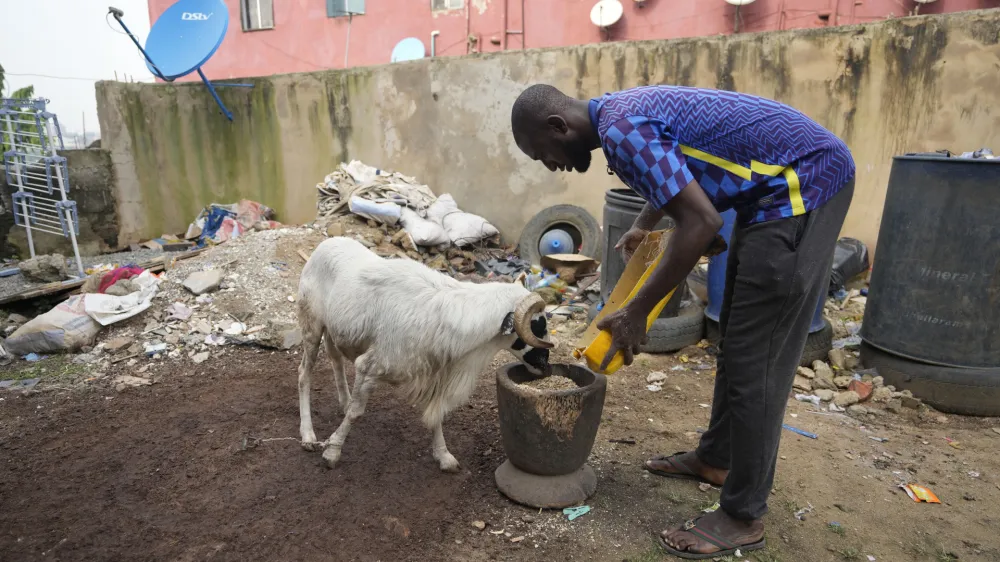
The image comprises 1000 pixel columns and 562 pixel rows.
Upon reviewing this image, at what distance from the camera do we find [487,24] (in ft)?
44.2

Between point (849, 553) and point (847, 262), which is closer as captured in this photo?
point (849, 553)

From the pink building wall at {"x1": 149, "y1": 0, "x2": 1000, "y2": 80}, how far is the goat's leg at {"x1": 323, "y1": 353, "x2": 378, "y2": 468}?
34.8 ft

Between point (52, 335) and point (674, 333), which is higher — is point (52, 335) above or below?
below

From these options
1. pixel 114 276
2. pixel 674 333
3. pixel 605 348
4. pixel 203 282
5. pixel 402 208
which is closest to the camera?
pixel 605 348

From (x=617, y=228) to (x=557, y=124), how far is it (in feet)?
10.1

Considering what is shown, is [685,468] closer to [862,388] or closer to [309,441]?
[862,388]

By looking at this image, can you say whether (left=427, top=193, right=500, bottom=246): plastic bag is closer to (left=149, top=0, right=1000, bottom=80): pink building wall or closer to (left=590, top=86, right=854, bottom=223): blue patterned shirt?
(left=149, top=0, right=1000, bottom=80): pink building wall

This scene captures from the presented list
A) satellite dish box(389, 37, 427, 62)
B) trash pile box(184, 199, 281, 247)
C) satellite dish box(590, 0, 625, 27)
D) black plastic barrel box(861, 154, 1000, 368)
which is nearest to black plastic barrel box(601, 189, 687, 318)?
black plastic barrel box(861, 154, 1000, 368)

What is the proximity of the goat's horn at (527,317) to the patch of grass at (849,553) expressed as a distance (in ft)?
5.54

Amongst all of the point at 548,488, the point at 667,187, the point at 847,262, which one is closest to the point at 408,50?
the point at 847,262

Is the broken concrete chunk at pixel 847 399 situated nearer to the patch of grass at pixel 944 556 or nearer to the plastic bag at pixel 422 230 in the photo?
the patch of grass at pixel 944 556

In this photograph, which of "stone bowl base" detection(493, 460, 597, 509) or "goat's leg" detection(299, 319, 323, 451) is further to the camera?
"goat's leg" detection(299, 319, 323, 451)

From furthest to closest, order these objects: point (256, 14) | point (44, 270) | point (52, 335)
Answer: point (256, 14) → point (44, 270) → point (52, 335)

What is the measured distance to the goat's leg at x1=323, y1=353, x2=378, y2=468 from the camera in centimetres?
332
